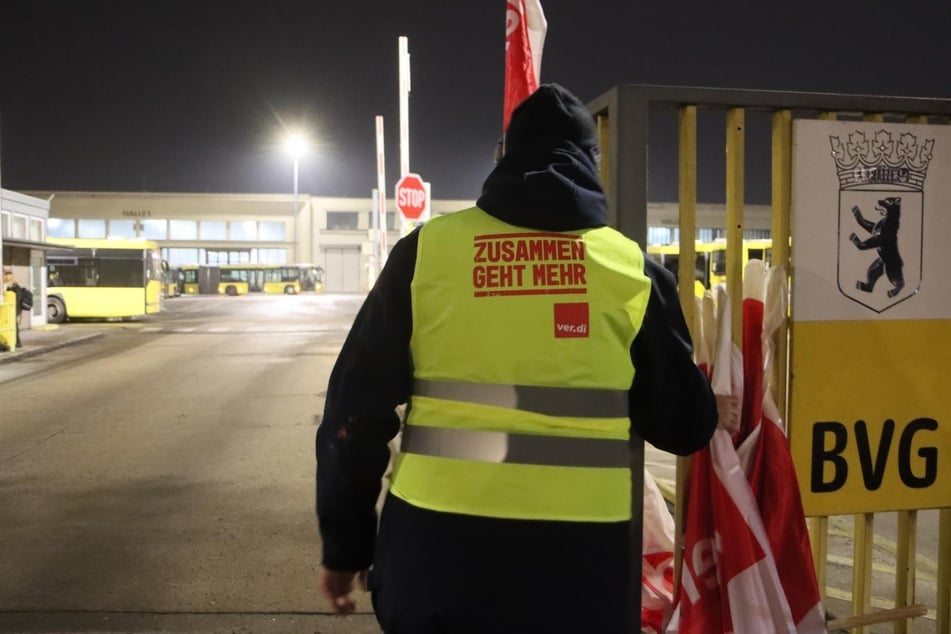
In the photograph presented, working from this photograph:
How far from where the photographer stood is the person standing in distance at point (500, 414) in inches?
71.4

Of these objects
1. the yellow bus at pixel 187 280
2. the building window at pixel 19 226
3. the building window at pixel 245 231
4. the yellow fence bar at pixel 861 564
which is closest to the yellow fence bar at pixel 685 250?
the yellow fence bar at pixel 861 564

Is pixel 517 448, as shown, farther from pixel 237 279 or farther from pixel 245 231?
pixel 245 231

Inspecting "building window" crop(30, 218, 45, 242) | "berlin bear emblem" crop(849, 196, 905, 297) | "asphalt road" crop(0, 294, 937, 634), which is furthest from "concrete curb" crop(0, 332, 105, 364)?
"berlin bear emblem" crop(849, 196, 905, 297)

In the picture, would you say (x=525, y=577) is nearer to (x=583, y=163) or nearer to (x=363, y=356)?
(x=363, y=356)

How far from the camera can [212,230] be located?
78125mm

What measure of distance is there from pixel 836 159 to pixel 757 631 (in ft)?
6.05

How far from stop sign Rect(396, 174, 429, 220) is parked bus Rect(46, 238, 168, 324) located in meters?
20.9

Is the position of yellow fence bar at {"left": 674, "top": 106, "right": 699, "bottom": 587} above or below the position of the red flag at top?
below

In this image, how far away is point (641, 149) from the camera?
10.0 ft

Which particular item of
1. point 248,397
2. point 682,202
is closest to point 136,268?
point 248,397

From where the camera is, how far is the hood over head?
193 centimetres

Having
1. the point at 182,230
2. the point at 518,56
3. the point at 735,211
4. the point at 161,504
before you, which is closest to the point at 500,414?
the point at 735,211

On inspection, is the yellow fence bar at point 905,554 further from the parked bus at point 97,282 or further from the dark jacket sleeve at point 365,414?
the parked bus at point 97,282

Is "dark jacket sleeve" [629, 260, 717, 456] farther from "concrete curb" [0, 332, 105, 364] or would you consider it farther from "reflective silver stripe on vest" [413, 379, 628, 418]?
"concrete curb" [0, 332, 105, 364]
